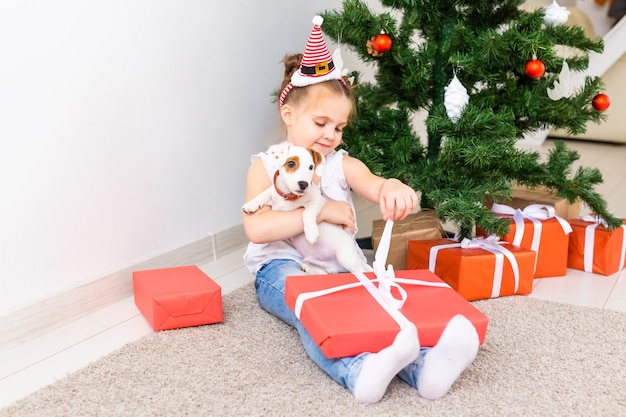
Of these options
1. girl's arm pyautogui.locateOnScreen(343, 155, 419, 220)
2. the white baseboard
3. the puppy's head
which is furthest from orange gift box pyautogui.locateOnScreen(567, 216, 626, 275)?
the white baseboard

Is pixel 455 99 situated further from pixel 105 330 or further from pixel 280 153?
pixel 105 330

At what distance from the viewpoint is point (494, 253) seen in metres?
1.50

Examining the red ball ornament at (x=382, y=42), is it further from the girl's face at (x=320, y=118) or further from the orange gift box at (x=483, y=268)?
the orange gift box at (x=483, y=268)

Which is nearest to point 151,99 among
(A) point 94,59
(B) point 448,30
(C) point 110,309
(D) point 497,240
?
(A) point 94,59

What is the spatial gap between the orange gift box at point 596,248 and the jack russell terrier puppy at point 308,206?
2.19 feet

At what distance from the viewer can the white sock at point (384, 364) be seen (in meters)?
0.98

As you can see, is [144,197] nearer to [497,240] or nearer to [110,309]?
[110,309]

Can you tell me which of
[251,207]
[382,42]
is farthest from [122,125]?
[382,42]

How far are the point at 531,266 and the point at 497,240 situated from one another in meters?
0.11

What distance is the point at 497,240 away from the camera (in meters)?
1.60

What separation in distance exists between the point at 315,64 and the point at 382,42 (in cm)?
19

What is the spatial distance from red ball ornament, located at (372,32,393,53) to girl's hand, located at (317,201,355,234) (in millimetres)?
391

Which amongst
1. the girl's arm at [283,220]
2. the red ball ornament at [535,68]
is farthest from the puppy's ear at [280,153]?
the red ball ornament at [535,68]

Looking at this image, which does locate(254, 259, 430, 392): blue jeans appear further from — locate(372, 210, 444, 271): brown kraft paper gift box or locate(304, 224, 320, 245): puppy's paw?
locate(372, 210, 444, 271): brown kraft paper gift box
